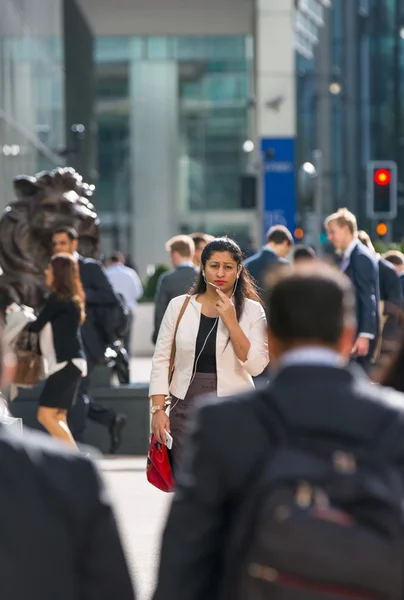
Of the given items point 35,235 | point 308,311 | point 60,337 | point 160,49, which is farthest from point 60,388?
point 160,49

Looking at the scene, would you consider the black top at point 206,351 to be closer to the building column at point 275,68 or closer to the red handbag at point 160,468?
the red handbag at point 160,468

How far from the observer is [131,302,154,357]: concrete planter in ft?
90.5

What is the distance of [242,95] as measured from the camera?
55.8 m

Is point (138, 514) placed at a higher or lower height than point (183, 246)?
lower

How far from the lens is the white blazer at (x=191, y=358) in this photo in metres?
7.47

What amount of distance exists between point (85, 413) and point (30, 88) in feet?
50.3

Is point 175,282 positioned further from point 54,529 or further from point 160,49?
point 160,49

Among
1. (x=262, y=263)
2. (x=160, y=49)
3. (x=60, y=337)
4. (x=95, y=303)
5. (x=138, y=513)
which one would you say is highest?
(x=160, y=49)

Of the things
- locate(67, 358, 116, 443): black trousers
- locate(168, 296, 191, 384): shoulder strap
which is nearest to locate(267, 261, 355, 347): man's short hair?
locate(168, 296, 191, 384): shoulder strap

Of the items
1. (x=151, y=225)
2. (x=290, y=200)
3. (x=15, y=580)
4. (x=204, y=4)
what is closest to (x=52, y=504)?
(x=15, y=580)

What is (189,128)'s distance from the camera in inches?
2224

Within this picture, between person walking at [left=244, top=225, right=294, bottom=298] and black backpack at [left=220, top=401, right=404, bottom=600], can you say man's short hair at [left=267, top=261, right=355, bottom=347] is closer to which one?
black backpack at [left=220, top=401, right=404, bottom=600]

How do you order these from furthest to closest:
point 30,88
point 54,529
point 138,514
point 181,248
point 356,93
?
1. point 356,93
2. point 30,88
3. point 181,248
4. point 138,514
5. point 54,529

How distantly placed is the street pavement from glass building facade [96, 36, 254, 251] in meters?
42.3
